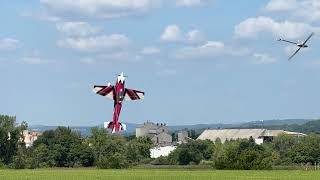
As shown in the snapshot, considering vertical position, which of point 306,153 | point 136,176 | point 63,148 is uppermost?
point 63,148

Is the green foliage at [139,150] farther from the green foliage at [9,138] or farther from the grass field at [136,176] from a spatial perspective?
the grass field at [136,176]

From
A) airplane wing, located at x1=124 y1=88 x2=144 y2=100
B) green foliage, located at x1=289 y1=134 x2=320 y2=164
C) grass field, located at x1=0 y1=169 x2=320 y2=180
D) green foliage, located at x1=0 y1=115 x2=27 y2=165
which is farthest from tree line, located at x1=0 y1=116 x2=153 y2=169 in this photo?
airplane wing, located at x1=124 y1=88 x2=144 y2=100

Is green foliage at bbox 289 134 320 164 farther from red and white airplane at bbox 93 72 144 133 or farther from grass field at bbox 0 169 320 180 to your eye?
red and white airplane at bbox 93 72 144 133

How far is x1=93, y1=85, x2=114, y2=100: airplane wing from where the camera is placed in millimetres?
44031

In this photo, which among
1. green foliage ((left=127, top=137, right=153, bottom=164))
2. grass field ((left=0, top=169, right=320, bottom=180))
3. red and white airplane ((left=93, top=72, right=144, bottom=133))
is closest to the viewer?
red and white airplane ((left=93, top=72, right=144, bottom=133))

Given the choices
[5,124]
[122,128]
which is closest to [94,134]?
[5,124]

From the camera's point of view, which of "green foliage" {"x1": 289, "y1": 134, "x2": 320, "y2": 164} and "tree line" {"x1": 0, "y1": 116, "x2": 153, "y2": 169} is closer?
"tree line" {"x1": 0, "y1": 116, "x2": 153, "y2": 169}

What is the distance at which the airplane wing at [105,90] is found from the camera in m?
44.0

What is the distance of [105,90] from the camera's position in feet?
145

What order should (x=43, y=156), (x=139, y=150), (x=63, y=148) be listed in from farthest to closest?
(x=139, y=150)
(x=63, y=148)
(x=43, y=156)

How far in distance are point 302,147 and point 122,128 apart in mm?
121579

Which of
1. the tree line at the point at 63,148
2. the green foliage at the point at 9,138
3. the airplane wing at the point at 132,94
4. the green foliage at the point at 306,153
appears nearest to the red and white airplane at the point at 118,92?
the airplane wing at the point at 132,94

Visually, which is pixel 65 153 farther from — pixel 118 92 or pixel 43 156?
pixel 118 92

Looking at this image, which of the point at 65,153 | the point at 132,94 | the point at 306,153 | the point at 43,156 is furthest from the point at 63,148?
the point at 132,94
